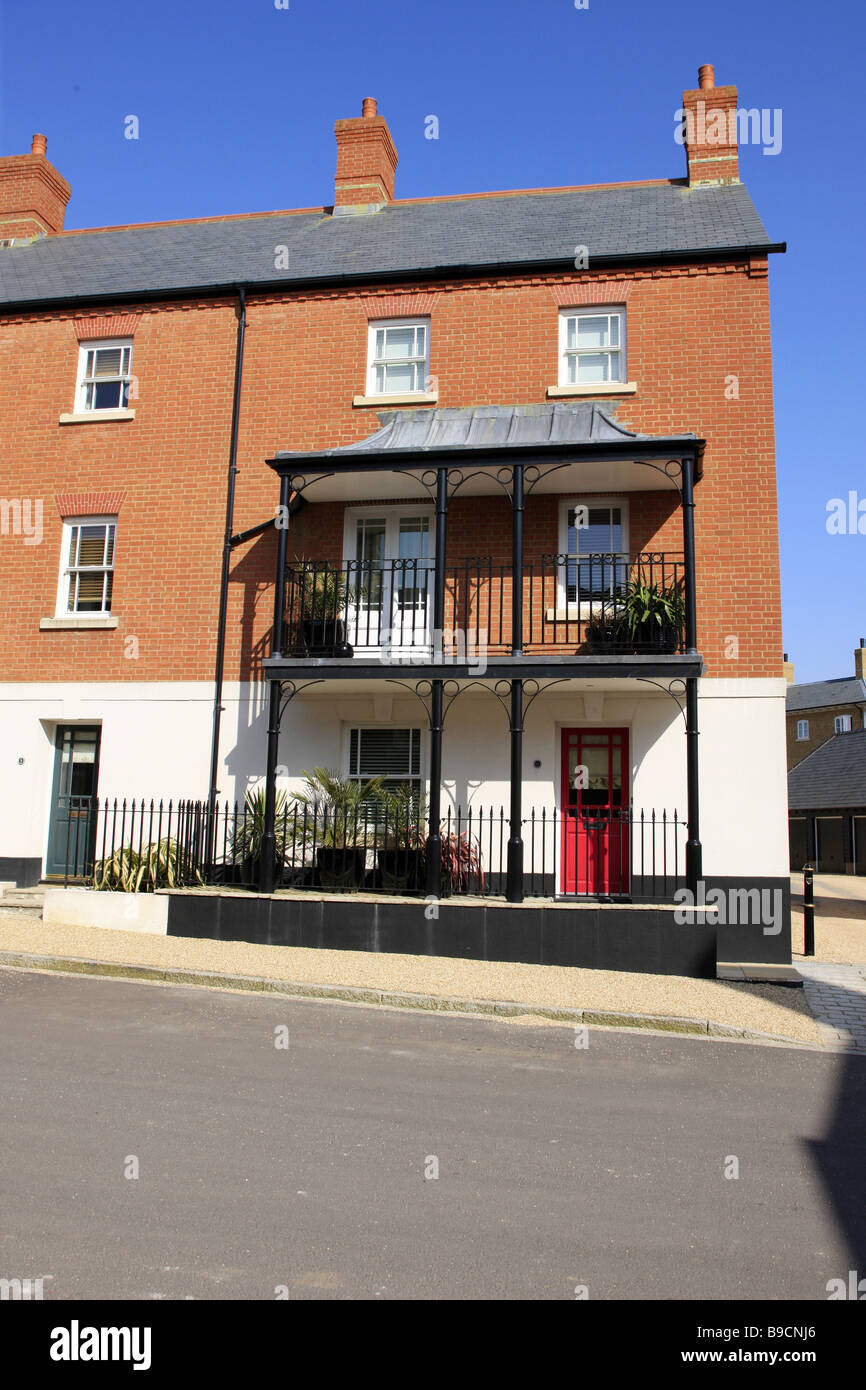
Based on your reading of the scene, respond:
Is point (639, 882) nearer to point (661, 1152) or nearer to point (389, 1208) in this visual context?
point (661, 1152)

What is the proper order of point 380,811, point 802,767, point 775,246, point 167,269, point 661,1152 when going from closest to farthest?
point 661,1152 → point 380,811 → point 775,246 → point 167,269 → point 802,767

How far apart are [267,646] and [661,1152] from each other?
372 inches

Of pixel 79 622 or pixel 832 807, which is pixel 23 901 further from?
pixel 832 807

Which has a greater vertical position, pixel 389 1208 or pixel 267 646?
pixel 267 646

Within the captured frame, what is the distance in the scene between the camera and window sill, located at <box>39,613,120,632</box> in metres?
14.1

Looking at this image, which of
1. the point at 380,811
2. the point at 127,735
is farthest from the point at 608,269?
the point at 127,735

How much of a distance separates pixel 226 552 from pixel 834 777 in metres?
32.6

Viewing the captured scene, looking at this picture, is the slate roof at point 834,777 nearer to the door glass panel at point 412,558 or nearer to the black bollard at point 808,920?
the black bollard at point 808,920

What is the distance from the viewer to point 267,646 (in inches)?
535

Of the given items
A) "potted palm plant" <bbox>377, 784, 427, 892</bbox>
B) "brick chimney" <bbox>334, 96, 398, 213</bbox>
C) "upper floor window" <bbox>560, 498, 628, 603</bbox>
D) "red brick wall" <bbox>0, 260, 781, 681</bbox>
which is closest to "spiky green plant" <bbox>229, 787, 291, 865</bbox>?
"potted palm plant" <bbox>377, 784, 427, 892</bbox>

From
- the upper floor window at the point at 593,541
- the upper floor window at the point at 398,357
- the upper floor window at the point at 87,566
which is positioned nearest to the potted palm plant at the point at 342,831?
the upper floor window at the point at 593,541

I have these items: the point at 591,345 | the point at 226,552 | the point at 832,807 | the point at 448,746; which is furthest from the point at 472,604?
the point at 832,807

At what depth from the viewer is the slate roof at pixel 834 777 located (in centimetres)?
3791

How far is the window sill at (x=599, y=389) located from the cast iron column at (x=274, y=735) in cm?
391
